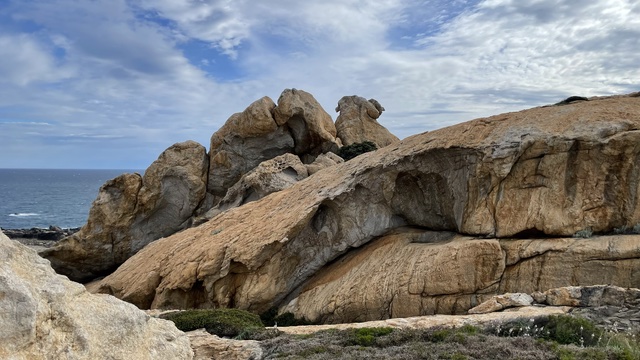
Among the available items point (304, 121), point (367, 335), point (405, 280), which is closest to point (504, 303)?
point (405, 280)

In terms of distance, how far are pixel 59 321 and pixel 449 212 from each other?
697 inches

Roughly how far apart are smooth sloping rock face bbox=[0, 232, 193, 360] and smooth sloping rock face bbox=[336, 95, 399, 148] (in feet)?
135

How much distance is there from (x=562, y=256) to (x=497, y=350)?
9028 millimetres

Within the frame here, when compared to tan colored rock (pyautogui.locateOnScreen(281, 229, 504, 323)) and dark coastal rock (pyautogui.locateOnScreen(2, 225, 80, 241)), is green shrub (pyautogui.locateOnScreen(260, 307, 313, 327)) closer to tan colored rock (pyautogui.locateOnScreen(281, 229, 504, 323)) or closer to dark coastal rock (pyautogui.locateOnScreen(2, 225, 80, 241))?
tan colored rock (pyautogui.locateOnScreen(281, 229, 504, 323))

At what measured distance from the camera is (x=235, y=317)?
16.0 m

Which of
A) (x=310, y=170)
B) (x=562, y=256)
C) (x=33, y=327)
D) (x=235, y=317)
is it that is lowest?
(x=235, y=317)

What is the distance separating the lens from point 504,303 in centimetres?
1639

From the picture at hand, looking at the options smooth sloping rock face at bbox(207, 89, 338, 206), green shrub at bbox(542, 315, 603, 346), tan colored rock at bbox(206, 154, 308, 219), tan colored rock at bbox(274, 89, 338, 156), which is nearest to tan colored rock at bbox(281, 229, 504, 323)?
green shrub at bbox(542, 315, 603, 346)

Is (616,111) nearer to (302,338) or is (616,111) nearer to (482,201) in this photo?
(482,201)

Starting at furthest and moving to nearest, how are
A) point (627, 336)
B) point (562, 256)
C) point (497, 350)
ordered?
point (562, 256) < point (627, 336) < point (497, 350)

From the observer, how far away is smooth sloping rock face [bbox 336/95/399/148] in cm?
5047

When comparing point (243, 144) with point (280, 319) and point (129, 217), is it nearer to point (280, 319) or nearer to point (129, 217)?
point (129, 217)

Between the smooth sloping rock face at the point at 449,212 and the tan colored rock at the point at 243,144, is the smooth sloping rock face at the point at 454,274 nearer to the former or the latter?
the smooth sloping rock face at the point at 449,212

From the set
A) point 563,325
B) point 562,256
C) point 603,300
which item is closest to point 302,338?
point 563,325
